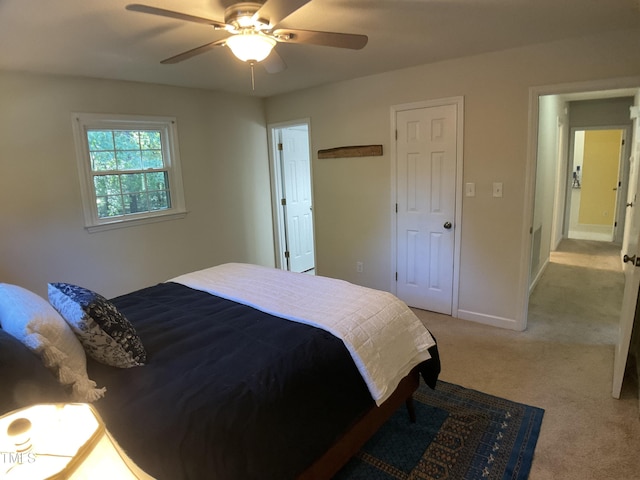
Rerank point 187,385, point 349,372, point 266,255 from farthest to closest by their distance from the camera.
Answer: point 266,255 → point 349,372 → point 187,385

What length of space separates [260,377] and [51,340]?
29.3 inches

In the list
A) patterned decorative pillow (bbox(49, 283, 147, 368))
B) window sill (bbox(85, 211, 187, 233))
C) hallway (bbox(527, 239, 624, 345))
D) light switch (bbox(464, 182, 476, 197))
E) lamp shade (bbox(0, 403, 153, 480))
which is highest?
light switch (bbox(464, 182, 476, 197))

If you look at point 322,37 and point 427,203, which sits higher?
point 322,37

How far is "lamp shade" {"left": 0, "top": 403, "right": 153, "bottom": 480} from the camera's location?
23.1 inches

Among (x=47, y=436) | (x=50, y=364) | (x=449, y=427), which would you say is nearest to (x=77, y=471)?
(x=47, y=436)

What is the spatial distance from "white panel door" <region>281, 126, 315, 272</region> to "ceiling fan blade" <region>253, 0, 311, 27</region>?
3265 mm

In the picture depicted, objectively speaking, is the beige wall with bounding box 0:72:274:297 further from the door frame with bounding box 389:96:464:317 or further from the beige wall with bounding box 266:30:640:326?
the door frame with bounding box 389:96:464:317

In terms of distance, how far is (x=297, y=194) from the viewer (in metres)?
5.25

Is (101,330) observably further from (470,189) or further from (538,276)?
(538,276)

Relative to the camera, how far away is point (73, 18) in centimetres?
212

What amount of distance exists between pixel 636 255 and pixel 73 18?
3.43m

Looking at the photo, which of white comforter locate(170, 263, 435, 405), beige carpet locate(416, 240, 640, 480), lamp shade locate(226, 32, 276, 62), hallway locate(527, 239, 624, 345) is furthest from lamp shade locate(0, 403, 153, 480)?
hallway locate(527, 239, 624, 345)

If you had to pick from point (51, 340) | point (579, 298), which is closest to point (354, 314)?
point (51, 340)

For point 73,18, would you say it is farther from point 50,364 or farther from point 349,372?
point 349,372
